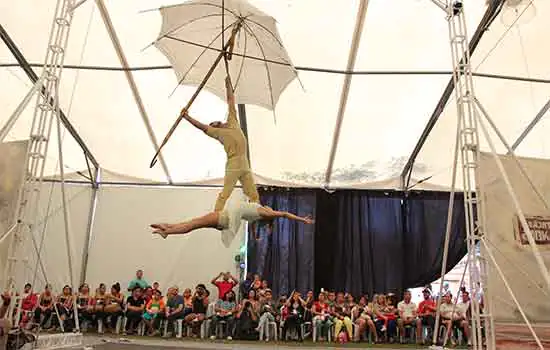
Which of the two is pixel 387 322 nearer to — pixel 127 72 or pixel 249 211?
pixel 249 211

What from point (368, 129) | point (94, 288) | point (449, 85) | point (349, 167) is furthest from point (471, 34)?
point (94, 288)

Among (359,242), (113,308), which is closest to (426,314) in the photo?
(359,242)

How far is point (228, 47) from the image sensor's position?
161 inches

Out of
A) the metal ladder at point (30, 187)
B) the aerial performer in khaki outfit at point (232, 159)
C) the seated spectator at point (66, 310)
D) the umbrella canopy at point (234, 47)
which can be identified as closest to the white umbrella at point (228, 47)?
the umbrella canopy at point (234, 47)

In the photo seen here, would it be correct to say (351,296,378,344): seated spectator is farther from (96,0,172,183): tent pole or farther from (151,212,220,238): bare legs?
(151,212,220,238): bare legs

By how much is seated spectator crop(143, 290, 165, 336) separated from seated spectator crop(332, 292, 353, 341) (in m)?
2.41

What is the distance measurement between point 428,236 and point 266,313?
355 cm

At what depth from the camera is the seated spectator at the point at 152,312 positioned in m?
6.95

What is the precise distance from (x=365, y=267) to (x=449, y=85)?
3.74m

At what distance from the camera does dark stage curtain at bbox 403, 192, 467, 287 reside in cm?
876

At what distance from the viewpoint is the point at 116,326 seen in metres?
7.10

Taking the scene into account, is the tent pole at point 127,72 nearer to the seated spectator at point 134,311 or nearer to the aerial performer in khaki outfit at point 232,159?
the seated spectator at point 134,311

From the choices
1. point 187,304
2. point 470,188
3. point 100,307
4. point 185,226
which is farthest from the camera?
point 187,304

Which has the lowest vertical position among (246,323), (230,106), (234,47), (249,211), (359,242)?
(246,323)
